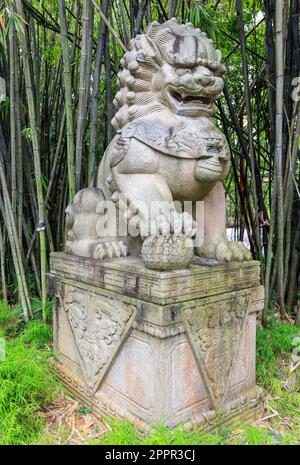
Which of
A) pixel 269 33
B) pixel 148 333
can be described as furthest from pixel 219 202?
pixel 269 33

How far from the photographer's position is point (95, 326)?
181 cm

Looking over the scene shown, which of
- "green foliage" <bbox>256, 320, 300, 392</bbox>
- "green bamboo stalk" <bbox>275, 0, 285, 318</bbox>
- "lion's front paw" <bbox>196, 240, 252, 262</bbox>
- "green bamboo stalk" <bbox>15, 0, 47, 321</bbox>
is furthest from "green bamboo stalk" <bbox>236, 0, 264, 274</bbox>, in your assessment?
"green bamboo stalk" <bbox>15, 0, 47, 321</bbox>

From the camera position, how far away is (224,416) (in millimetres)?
1665

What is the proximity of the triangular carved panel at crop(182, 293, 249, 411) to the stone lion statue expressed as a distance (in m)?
0.22

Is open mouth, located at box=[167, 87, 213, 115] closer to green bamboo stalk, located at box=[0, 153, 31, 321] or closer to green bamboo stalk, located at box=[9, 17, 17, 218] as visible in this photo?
green bamboo stalk, located at box=[9, 17, 17, 218]

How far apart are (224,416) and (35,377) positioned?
35.6 inches

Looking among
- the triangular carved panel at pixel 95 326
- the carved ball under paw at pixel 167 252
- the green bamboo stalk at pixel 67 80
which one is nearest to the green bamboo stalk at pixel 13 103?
the green bamboo stalk at pixel 67 80

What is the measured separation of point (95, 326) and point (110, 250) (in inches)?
14.9

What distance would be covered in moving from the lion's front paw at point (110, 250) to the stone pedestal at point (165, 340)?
2.0 inches

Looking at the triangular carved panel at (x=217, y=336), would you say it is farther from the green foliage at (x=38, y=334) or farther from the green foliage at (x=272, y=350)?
the green foliage at (x=38, y=334)

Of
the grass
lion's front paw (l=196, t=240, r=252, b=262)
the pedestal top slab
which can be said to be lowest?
the grass

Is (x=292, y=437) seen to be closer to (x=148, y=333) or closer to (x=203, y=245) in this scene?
(x=148, y=333)

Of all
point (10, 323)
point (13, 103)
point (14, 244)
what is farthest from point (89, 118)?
point (10, 323)

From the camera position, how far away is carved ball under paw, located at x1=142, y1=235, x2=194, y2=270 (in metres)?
1.45
